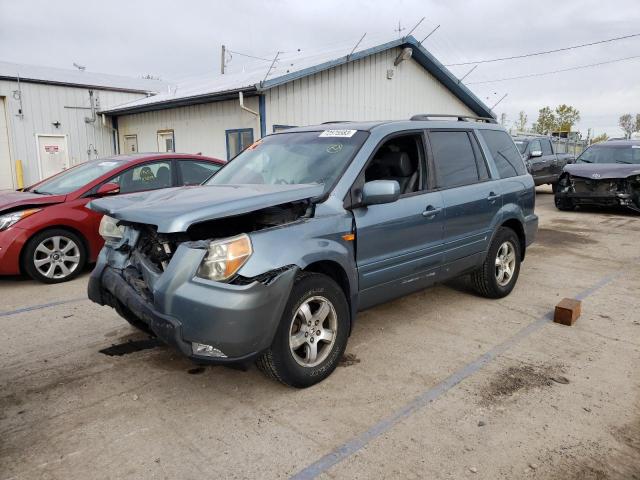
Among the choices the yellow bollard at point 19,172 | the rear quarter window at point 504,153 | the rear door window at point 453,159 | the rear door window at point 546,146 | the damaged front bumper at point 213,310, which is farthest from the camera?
the rear door window at point 546,146

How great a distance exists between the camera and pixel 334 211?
3.32m

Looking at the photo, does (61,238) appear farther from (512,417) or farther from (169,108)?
(169,108)

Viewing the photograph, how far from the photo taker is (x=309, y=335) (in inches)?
125

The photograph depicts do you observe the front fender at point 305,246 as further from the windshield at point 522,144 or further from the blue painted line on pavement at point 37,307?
the windshield at point 522,144

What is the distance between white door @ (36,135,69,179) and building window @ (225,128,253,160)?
7.24 metres

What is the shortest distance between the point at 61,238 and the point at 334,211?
13.7 ft

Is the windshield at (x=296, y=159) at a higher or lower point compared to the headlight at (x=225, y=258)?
higher

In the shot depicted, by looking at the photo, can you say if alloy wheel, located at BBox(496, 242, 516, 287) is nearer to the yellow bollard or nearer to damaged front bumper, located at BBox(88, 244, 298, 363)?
damaged front bumper, located at BBox(88, 244, 298, 363)

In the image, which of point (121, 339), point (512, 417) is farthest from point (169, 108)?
point (512, 417)

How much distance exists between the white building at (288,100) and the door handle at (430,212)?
314 inches

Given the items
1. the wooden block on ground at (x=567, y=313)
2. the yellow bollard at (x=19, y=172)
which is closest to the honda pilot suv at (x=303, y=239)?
the wooden block on ground at (x=567, y=313)

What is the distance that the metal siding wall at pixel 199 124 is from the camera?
12305 millimetres

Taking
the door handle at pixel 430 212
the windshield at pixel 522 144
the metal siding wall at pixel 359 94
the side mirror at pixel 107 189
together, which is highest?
the metal siding wall at pixel 359 94

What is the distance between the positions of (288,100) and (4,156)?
1004 centimetres
